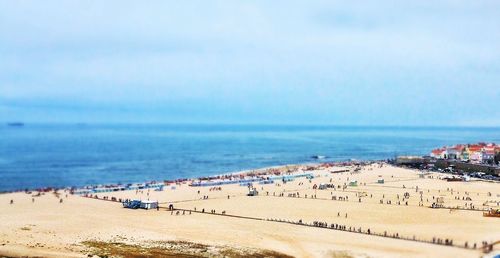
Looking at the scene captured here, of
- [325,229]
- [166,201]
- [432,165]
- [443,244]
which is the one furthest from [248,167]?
[443,244]

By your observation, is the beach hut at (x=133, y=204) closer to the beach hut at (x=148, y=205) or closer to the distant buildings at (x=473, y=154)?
the beach hut at (x=148, y=205)

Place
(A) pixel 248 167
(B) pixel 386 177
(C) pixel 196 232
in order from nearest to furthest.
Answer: (C) pixel 196 232
(B) pixel 386 177
(A) pixel 248 167

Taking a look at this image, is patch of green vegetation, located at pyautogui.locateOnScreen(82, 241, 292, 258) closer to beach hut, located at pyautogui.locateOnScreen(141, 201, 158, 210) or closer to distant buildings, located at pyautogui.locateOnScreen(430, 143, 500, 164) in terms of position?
beach hut, located at pyautogui.locateOnScreen(141, 201, 158, 210)

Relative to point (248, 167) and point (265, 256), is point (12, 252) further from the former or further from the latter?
point (248, 167)

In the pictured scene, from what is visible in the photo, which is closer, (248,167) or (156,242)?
(156,242)

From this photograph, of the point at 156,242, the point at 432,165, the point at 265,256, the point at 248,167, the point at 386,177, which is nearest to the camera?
the point at 265,256

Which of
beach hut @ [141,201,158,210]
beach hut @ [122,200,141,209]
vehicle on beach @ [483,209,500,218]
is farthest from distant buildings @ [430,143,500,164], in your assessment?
beach hut @ [122,200,141,209]

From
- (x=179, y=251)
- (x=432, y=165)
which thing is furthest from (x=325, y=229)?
(x=432, y=165)

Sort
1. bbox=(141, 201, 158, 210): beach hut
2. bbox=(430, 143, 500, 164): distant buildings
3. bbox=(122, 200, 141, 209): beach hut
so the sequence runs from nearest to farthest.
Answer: bbox=(141, 201, 158, 210): beach hut < bbox=(122, 200, 141, 209): beach hut < bbox=(430, 143, 500, 164): distant buildings
